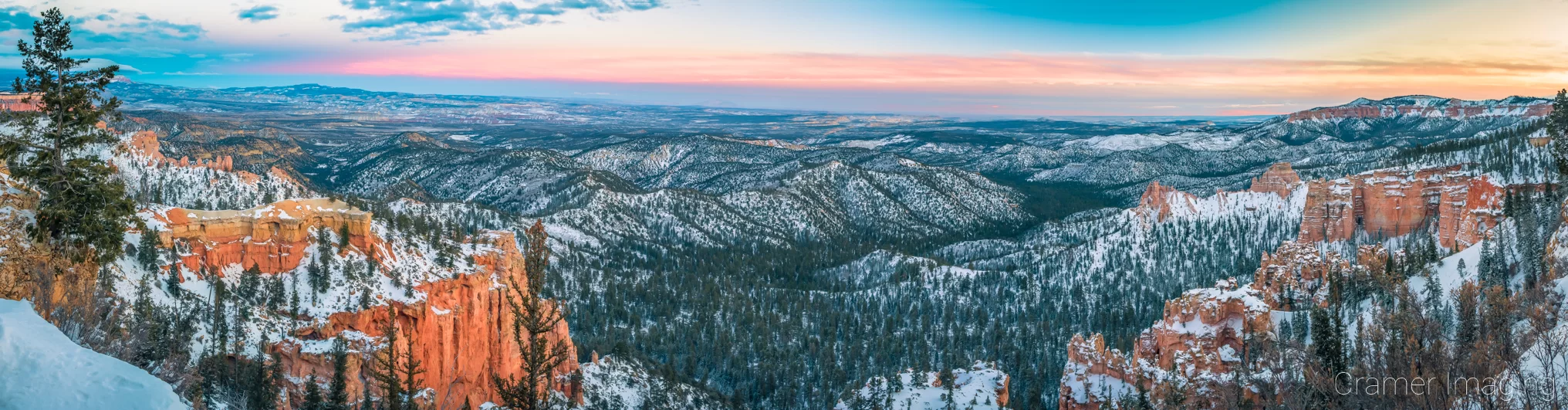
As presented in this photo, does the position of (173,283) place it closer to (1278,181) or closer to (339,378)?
(339,378)

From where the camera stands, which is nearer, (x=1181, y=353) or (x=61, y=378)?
(x=61, y=378)

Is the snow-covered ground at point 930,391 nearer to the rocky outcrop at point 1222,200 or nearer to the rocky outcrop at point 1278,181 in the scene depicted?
the rocky outcrop at point 1222,200

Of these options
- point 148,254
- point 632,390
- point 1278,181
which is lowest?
point 632,390

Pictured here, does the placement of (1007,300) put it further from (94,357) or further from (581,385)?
(94,357)

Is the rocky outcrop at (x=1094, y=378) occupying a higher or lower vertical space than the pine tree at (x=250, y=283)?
lower

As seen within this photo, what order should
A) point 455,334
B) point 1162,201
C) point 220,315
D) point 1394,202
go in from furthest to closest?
point 1162,201 < point 1394,202 < point 455,334 < point 220,315

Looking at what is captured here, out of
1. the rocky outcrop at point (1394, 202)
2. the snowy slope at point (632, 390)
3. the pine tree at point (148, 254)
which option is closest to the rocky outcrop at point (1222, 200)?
the rocky outcrop at point (1394, 202)

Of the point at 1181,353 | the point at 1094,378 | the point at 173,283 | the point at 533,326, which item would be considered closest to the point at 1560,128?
the point at 1181,353

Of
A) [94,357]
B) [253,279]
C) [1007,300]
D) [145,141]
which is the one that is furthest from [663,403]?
[145,141]
